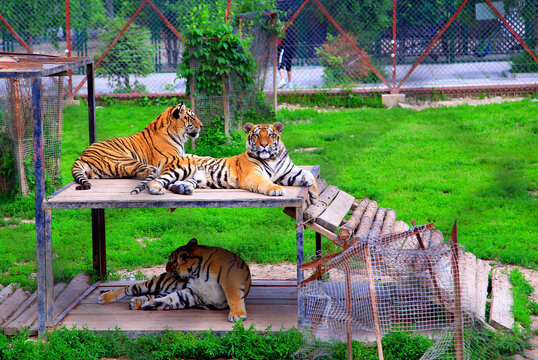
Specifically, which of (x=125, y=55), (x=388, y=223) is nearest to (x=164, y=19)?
(x=125, y=55)

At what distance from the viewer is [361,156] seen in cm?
971

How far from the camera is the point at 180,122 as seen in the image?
6.20 m

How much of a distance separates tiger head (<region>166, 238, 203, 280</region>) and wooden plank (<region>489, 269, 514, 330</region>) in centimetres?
231

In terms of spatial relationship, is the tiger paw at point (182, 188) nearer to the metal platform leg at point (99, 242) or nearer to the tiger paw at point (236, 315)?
the tiger paw at point (236, 315)

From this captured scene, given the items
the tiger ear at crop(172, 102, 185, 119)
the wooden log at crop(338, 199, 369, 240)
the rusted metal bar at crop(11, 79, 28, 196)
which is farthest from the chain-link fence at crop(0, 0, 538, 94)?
the wooden log at crop(338, 199, 369, 240)

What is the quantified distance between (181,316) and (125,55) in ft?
30.9

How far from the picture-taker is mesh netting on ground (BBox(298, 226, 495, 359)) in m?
3.94

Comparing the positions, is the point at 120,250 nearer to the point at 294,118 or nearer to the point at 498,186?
the point at 498,186

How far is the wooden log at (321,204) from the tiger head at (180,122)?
152 centimetres

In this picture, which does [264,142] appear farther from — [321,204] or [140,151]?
[140,151]

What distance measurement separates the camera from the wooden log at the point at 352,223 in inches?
182

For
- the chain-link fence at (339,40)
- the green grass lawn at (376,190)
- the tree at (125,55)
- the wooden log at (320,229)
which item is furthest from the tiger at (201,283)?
the tree at (125,55)

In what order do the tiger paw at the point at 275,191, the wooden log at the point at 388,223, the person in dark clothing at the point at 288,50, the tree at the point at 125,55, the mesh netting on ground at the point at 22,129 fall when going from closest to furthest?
the tiger paw at the point at 275,191, the wooden log at the point at 388,223, the mesh netting on ground at the point at 22,129, the tree at the point at 125,55, the person in dark clothing at the point at 288,50

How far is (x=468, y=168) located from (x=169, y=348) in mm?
6010
